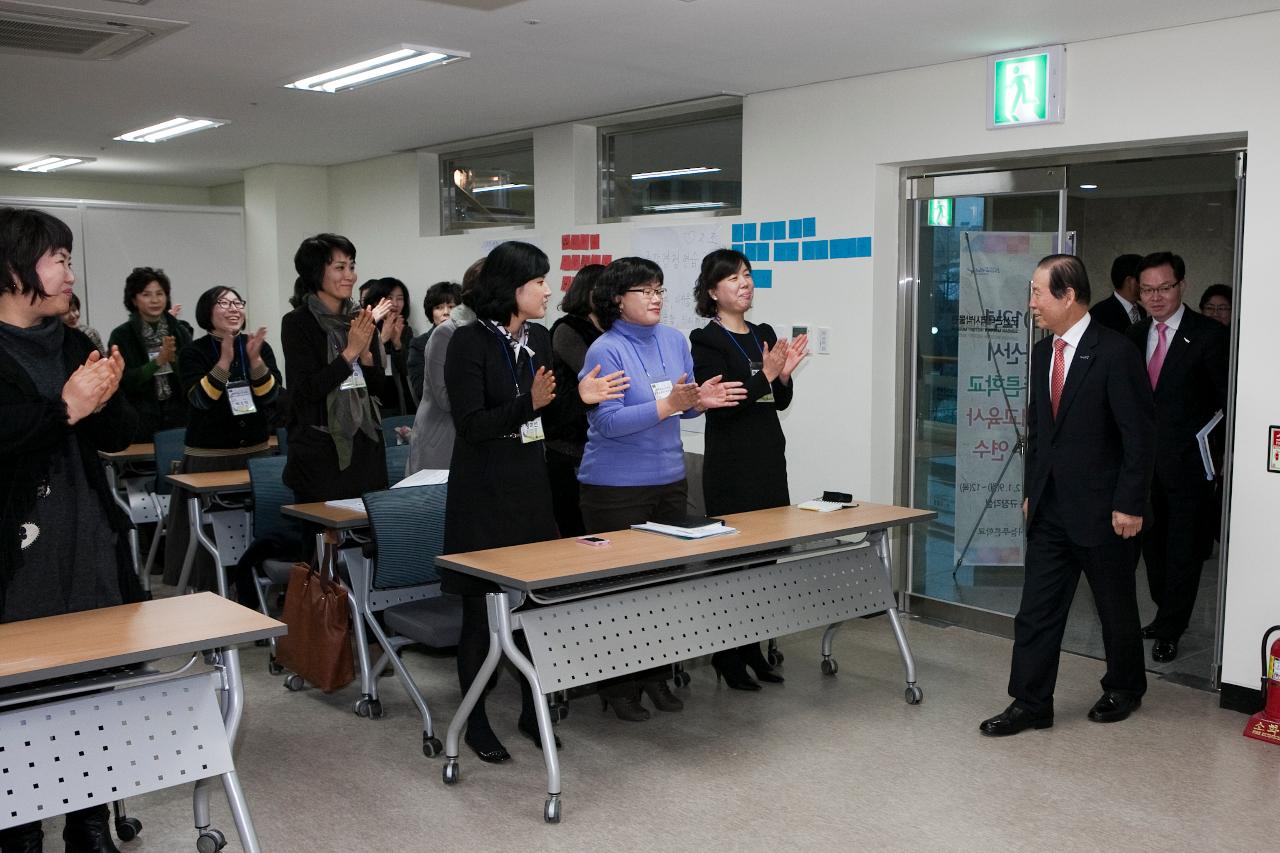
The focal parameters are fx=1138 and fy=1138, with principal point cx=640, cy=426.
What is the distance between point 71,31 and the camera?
184 inches

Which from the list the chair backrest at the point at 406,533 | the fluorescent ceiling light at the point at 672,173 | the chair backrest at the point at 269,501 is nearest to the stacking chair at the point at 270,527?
the chair backrest at the point at 269,501

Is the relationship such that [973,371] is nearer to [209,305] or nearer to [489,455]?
[489,455]

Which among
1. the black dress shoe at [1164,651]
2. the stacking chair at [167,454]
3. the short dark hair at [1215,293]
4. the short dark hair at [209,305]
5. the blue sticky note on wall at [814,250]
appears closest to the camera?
the black dress shoe at [1164,651]

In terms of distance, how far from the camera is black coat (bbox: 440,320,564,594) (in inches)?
139

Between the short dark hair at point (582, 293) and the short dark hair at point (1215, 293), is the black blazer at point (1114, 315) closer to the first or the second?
the short dark hair at point (1215, 293)

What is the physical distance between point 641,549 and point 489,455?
574 millimetres

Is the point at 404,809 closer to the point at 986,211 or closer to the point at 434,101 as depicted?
the point at 986,211

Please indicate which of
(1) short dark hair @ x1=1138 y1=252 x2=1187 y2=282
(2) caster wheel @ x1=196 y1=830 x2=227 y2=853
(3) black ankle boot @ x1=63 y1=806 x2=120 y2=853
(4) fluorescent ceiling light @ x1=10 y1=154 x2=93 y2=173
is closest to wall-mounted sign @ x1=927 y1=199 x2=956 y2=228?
(1) short dark hair @ x1=1138 y1=252 x2=1187 y2=282

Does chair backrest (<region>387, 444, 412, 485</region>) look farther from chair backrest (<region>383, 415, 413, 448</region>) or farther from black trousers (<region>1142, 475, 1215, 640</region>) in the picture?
black trousers (<region>1142, 475, 1215, 640</region>)

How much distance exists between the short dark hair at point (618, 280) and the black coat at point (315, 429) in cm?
101

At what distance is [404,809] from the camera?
3.49m

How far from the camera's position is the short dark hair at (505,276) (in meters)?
3.59

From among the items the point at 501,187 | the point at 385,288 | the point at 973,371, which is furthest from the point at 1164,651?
the point at 385,288

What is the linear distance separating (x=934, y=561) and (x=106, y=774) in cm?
428
